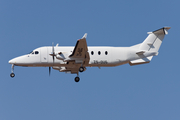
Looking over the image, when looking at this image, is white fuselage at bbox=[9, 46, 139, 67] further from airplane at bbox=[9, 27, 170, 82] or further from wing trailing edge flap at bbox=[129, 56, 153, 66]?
wing trailing edge flap at bbox=[129, 56, 153, 66]

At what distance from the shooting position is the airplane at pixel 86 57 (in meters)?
33.9

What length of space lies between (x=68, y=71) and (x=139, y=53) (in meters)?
8.49

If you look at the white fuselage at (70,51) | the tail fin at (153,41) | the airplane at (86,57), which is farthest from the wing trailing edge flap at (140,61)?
the tail fin at (153,41)

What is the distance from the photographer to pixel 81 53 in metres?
33.1

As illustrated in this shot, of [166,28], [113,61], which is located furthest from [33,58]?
[166,28]

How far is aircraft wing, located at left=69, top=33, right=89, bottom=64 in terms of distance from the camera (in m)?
31.8

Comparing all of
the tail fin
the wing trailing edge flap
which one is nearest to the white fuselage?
the wing trailing edge flap

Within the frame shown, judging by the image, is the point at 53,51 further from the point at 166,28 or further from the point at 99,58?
the point at 166,28

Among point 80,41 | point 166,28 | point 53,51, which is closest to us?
point 80,41

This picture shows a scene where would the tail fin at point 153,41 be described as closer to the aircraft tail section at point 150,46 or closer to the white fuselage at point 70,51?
the aircraft tail section at point 150,46

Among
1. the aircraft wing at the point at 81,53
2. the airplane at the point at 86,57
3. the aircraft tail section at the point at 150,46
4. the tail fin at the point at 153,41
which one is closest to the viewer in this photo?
the aircraft wing at the point at 81,53

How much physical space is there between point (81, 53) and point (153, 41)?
8.96 meters

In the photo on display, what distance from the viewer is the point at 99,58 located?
1377 inches

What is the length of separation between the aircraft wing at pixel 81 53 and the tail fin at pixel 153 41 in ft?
22.3
